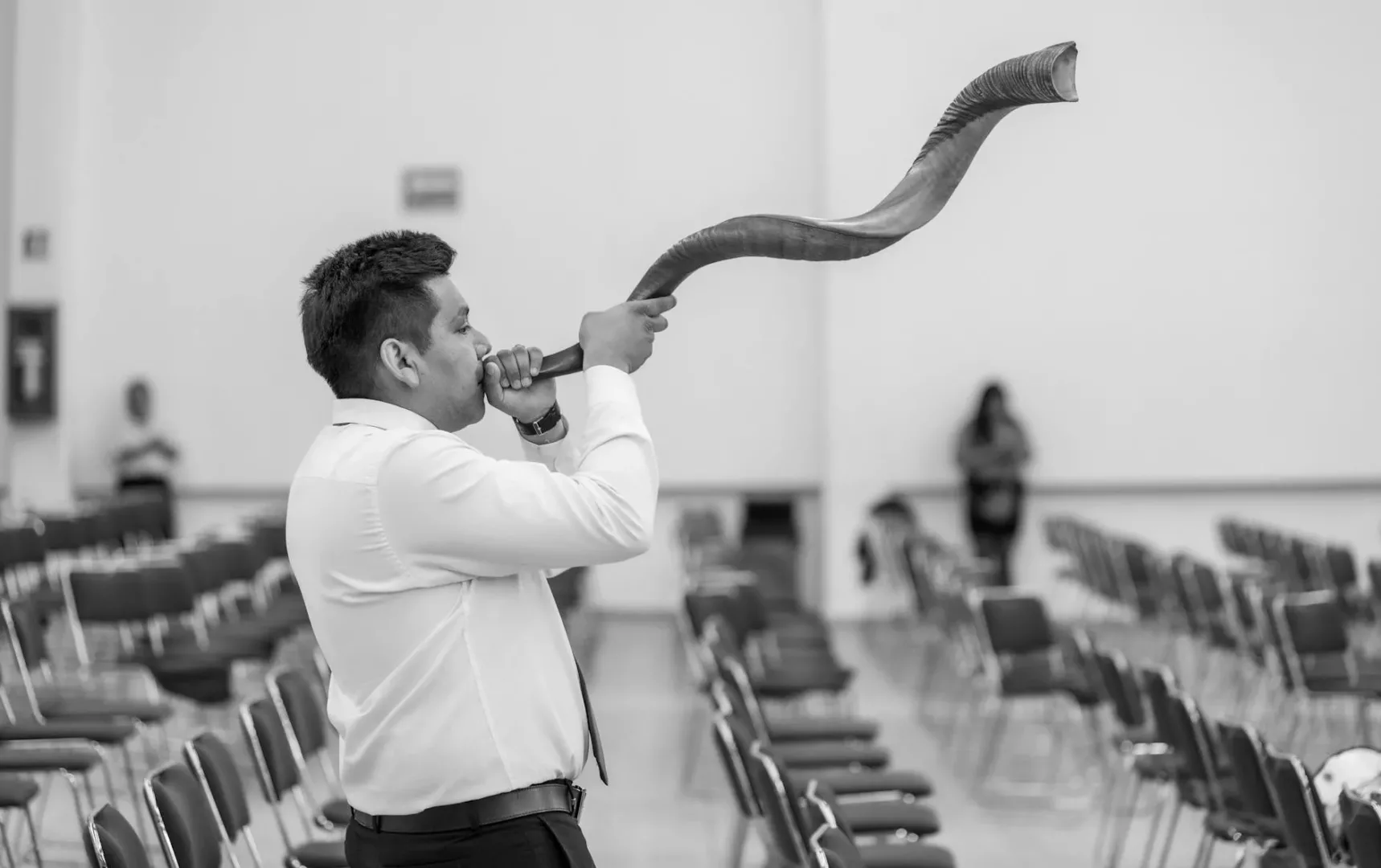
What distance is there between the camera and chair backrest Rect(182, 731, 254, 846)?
127 inches

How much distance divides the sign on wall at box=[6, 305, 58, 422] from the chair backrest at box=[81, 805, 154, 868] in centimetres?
885

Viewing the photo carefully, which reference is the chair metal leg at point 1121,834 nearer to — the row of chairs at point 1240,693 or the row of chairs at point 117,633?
the row of chairs at point 1240,693

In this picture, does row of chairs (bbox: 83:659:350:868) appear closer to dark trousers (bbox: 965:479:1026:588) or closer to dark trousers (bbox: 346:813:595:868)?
dark trousers (bbox: 346:813:595:868)

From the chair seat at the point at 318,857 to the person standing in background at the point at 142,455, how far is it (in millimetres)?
7628

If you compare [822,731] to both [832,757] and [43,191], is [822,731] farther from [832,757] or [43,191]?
[43,191]

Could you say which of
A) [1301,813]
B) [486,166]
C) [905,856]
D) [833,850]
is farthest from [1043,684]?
[486,166]

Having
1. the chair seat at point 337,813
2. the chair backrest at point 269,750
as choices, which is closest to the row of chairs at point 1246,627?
the chair seat at point 337,813

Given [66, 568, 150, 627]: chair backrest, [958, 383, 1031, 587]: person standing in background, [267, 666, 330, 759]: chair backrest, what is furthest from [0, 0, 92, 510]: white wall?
[267, 666, 330, 759]: chair backrest

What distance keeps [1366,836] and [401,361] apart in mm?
2131

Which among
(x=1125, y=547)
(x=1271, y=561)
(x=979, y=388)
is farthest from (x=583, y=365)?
(x=979, y=388)

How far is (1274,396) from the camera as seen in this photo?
417 inches

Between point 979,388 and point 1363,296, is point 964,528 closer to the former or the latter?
point 979,388

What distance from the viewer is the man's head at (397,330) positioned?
175cm

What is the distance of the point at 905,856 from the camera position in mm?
3580
